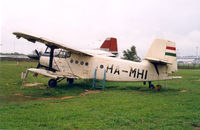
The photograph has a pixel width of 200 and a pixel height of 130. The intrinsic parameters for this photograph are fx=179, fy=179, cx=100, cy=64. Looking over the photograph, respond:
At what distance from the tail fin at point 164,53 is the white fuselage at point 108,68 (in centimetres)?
45

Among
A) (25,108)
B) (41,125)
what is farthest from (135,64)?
(41,125)

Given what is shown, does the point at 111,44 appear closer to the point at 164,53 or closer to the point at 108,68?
the point at 108,68

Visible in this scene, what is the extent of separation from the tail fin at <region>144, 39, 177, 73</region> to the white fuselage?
45cm

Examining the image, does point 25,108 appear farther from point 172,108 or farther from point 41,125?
point 172,108

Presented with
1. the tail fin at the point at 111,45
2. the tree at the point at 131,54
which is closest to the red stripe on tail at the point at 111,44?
the tail fin at the point at 111,45

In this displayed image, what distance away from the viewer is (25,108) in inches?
265

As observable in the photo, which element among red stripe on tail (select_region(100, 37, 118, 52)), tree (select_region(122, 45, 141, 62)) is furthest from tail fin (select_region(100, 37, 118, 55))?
tree (select_region(122, 45, 141, 62))

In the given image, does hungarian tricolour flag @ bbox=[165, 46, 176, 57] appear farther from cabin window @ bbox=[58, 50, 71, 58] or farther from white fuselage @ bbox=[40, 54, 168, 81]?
cabin window @ bbox=[58, 50, 71, 58]

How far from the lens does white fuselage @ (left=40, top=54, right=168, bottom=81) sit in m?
11.5

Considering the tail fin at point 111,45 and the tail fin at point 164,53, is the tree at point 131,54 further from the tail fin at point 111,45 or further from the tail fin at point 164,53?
the tail fin at point 164,53

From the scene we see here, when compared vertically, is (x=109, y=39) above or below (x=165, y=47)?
above

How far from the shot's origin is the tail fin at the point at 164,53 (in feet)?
35.9

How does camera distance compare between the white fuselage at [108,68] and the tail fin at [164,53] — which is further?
the white fuselage at [108,68]

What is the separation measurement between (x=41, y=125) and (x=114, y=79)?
7.91 metres
